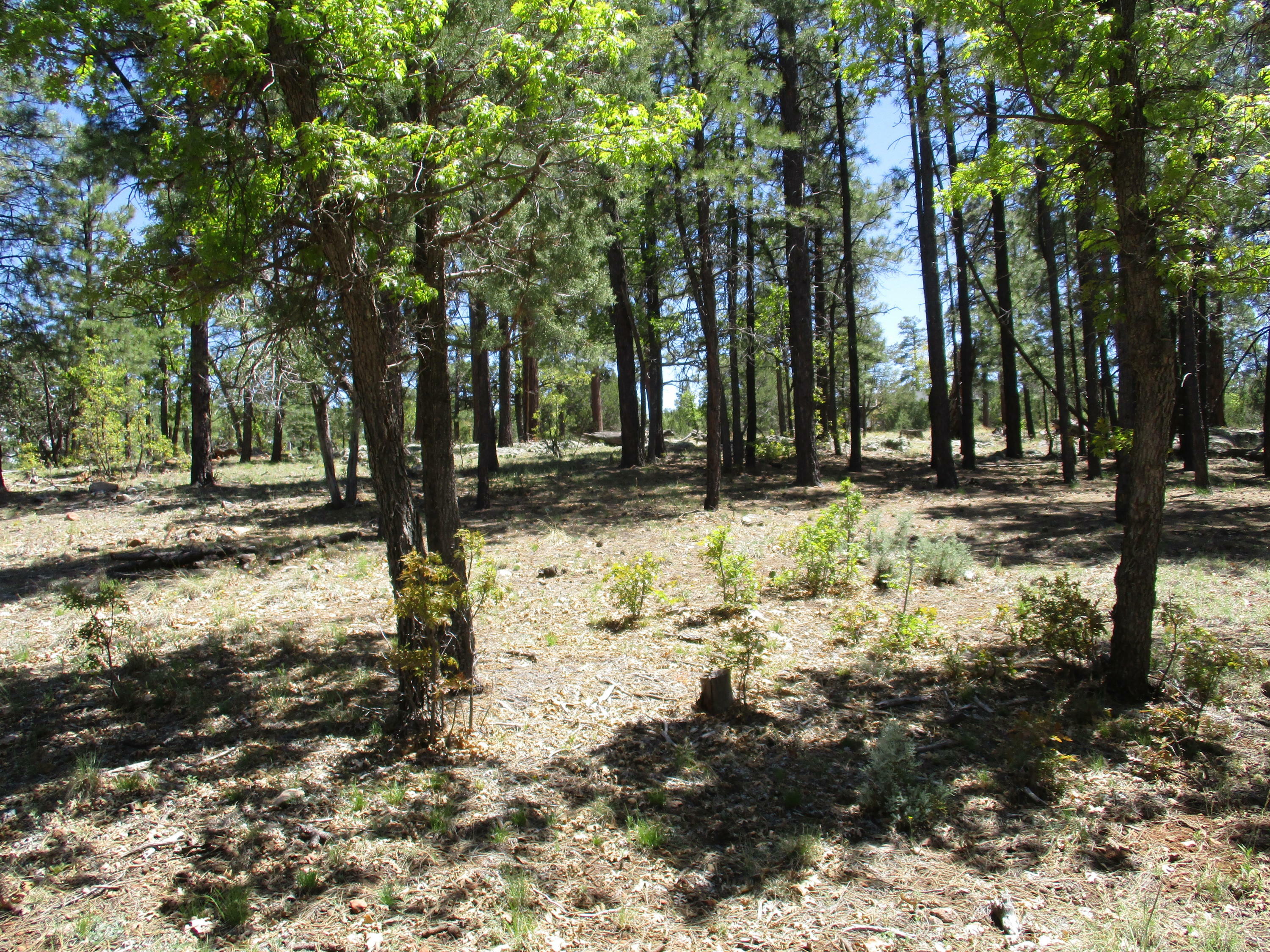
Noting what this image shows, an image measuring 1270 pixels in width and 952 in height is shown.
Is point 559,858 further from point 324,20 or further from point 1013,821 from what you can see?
point 324,20

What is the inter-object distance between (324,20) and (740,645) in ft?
17.7

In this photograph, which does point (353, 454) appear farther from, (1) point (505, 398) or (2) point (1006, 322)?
(2) point (1006, 322)

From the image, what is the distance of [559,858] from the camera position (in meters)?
3.81

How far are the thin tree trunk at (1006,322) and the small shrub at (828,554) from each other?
22.9ft

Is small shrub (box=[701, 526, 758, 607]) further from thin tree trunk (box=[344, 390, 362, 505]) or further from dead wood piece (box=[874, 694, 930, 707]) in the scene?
thin tree trunk (box=[344, 390, 362, 505])

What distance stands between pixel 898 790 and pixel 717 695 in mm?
1579

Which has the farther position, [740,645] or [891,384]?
[891,384]

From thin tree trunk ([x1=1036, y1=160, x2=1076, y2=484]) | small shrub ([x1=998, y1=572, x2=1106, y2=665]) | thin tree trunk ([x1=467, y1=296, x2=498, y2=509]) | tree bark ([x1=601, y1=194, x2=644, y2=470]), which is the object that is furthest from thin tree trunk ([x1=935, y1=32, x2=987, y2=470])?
small shrub ([x1=998, y1=572, x2=1106, y2=665])

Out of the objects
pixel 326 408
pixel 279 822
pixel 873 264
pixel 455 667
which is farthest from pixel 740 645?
pixel 873 264

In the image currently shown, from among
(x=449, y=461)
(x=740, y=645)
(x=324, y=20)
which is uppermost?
(x=324, y=20)

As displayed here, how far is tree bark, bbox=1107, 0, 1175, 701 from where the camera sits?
473 centimetres

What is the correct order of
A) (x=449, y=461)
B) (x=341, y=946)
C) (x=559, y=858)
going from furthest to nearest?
(x=449, y=461) → (x=559, y=858) → (x=341, y=946)

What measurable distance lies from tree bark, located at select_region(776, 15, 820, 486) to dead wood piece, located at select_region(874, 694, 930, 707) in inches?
409

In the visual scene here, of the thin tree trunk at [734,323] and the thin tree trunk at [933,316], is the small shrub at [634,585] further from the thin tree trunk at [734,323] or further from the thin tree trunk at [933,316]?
the thin tree trunk at [933,316]
